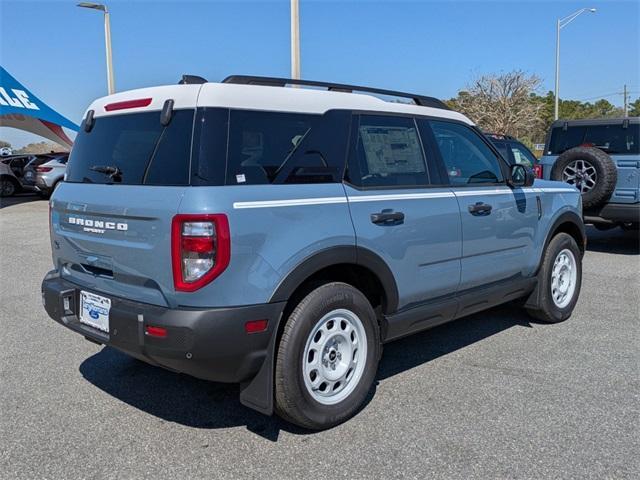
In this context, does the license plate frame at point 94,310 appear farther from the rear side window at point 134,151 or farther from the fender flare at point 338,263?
the fender flare at point 338,263

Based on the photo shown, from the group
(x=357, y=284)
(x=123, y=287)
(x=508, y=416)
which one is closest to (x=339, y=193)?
(x=357, y=284)

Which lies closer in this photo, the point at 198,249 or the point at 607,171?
the point at 198,249

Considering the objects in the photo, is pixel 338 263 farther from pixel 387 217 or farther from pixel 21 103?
pixel 21 103

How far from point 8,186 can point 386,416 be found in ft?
70.9

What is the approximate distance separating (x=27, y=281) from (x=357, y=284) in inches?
214

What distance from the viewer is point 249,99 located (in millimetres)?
3096

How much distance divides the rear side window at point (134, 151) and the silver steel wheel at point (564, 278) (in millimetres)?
3684

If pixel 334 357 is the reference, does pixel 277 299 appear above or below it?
above

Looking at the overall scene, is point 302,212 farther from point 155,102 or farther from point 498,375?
point 498,375

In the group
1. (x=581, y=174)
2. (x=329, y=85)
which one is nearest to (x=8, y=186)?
(x=581, y=174)

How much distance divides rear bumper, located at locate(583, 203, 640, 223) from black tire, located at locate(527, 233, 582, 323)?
3154mm

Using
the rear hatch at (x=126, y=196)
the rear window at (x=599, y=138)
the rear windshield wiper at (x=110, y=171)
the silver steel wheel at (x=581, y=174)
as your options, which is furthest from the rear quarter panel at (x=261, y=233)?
the rear window at (x=599, y=138)

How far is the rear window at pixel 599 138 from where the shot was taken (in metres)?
8.35

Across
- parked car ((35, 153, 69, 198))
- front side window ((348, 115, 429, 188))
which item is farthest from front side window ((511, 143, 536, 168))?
parked car ((35, 153, 69, 198))
